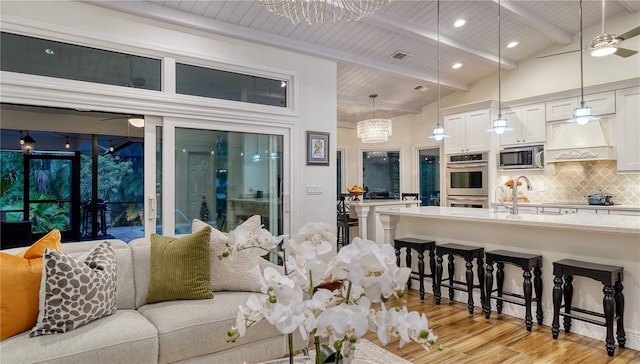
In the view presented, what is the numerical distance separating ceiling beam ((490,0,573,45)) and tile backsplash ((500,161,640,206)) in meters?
1.96

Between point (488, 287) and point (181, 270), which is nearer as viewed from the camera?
point (181, 270)

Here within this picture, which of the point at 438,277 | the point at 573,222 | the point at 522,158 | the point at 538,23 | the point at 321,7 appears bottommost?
the point at 438,277

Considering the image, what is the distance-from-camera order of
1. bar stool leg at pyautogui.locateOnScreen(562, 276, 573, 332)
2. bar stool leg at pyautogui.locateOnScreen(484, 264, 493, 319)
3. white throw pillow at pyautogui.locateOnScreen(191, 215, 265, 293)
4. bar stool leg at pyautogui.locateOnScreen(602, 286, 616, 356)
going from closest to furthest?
white throw pillow at pyautogui.locateOnScreen(191, 215, 265, 293) → bar stool leg at pyautogui.locateOnScreen(602, 286, 616, 356) → bar stool leg at pyautogui.locateOnScreen(562, 276, 573, 332) → bar stool leg at pyautogui.locateOnScreen(484, 264, 493, 319)

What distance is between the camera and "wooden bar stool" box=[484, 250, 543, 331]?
316cm

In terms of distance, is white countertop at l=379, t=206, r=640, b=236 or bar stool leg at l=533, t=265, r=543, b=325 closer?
white countertop at l=379, t=206, r=640, b=236

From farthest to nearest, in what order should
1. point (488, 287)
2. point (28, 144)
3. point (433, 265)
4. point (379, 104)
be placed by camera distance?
1. point (379, 104)
2. point (28, 144)
3. point (433, 265)
4. point (488, 287)

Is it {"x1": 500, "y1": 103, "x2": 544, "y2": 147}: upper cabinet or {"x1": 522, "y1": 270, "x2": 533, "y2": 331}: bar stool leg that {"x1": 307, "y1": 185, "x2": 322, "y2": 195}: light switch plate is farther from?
{"x1": 500, "y1": 103, "x2": 544, "y2": 147}: upper cabinet

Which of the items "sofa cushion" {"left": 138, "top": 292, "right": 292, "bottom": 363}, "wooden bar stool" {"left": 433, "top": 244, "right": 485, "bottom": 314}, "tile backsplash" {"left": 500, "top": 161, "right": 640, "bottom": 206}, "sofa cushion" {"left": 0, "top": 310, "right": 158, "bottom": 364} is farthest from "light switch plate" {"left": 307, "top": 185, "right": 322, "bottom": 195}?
"tile backsplash" {"left": 500, "top": 161, "right": 640, "bottom": 206}

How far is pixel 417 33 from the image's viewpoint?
192 inches

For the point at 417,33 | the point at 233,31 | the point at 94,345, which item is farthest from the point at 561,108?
the point at 94,345

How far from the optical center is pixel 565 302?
3.09 metres

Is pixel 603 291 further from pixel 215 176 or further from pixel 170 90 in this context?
pixel 170 90

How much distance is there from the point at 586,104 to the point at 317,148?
13.7ft

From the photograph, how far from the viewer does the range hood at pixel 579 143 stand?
522cm
